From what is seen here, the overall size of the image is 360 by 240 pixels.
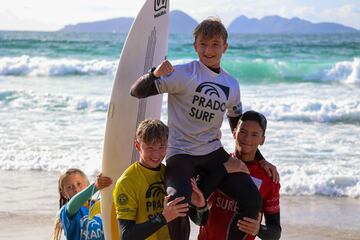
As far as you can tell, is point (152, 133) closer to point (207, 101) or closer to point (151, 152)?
point (151, 152)

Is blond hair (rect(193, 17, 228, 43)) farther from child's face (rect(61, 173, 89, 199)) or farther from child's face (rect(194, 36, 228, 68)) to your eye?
child's face (rect(61, 173, 89, 199))

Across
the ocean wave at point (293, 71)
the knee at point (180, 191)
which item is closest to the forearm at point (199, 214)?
the knee at point (180, 191)

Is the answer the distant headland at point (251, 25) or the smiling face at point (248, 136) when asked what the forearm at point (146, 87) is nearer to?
the smiling face at point (248, 136)

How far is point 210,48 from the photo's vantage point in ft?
→ 9.67

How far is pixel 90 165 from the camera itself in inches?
289

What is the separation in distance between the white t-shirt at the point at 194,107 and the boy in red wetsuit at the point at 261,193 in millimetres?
123

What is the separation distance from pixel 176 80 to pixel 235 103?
0.34 meters

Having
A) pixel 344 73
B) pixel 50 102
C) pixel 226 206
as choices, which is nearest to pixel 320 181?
pixel 226 206

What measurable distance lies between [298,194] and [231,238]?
347cm

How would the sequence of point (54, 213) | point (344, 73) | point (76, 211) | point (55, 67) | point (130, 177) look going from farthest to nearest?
1. point (55, 67)
2. point (344, 73)
3. point (54, 213)
4. point (76, 211)
5. point (130, 177)

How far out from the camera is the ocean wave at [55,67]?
19.0 metres

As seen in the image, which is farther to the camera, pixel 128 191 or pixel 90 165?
pixel 90 165

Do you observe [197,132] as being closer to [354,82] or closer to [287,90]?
[287,90]

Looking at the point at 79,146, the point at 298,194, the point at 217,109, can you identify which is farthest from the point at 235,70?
the point at 217,109
